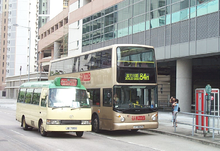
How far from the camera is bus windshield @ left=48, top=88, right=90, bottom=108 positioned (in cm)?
1361

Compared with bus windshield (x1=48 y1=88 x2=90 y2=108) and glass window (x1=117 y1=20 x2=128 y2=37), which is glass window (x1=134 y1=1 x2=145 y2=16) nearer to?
glass window (x1=117 y1=20 x2=128 y2=37)

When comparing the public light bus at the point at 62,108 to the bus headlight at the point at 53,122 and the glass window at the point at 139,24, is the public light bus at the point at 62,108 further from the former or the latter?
the glass window at the point at 139,24

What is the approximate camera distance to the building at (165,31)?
2506cm

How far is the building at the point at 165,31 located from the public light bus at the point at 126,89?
32.4ft

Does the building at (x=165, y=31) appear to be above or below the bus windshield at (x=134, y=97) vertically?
above

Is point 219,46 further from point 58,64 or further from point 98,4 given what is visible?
point 98,4

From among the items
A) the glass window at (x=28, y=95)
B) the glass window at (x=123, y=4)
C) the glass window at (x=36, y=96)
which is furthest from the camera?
the glass window at (x=123, y=4)

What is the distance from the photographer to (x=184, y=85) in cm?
2922

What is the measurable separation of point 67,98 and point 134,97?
3212 millimetres

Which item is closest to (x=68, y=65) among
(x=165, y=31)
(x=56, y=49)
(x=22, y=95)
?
(x=22, y=95)

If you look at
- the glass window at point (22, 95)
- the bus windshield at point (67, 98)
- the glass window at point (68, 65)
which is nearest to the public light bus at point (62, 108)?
the bus windshield at point (67, 98)

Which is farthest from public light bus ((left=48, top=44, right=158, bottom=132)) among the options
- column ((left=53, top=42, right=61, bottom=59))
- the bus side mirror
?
column ((left=53, top=42, right=61, bottom=59))

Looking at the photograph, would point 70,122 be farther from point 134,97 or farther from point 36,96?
point 134,97

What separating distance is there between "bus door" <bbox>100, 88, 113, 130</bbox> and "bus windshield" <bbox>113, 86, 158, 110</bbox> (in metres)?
0.38
